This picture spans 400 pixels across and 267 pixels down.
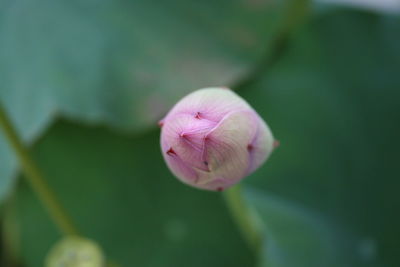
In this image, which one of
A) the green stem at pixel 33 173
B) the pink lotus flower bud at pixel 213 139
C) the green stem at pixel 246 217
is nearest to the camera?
the pink lotus flower bud at pixel 213 139

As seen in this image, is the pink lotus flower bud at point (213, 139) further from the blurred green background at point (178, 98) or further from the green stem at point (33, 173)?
the blurred green background at point (178, 98)

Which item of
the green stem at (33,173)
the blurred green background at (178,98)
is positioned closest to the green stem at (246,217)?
the blurred green background at (178,98)

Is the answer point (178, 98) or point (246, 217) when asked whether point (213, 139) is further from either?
point (178, 98)

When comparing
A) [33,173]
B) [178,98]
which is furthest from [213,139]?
[178,98]

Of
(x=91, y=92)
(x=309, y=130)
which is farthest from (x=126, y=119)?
(x=309, y=130)

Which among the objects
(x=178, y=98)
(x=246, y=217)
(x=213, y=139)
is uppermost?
(x=213, y=139)
